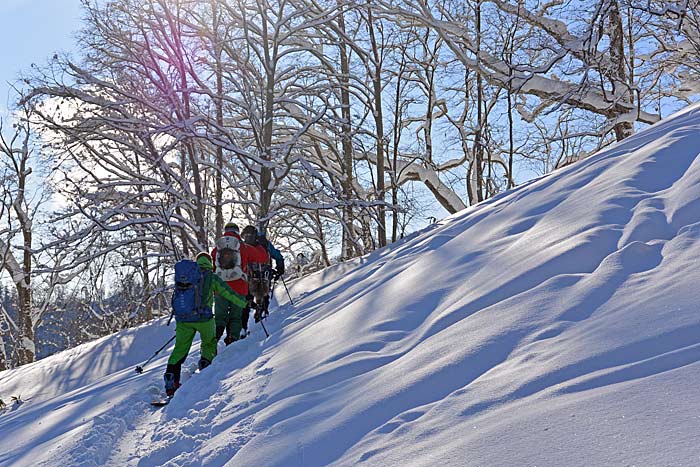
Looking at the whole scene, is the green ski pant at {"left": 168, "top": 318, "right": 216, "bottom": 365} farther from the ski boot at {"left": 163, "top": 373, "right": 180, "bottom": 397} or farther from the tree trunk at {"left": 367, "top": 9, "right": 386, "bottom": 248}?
the tree trunk at {"left": 367, "top": 9, "right": 386, "bottom": 248}

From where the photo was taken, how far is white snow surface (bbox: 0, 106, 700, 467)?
2164 millimetres

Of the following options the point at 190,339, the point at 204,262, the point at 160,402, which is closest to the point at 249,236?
the point at 204,262

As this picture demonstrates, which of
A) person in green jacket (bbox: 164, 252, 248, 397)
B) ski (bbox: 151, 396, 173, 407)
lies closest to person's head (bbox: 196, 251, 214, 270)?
person in green jacket (bbox: 164, 252, 248, 397)

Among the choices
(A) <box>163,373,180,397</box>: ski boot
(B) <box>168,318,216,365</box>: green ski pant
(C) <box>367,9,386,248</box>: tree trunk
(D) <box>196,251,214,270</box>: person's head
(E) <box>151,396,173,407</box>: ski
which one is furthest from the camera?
(C) <box>367,9,386,248</box>: tree trunk

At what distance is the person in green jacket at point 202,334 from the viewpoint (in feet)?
18.4

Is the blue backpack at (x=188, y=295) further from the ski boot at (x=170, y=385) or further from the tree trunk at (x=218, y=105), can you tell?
the tree trunk at (x=218, y=105)

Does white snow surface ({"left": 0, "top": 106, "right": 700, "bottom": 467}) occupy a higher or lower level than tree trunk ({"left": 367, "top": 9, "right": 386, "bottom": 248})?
lower

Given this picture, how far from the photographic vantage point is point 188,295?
5809mm

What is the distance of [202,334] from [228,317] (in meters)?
0.98

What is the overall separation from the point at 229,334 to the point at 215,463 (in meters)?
3.88

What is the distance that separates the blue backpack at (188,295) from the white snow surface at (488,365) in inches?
25.0

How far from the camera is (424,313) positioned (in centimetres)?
416

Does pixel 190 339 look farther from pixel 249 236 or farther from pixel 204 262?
pixel 249 236

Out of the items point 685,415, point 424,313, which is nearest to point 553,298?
point 424,313
